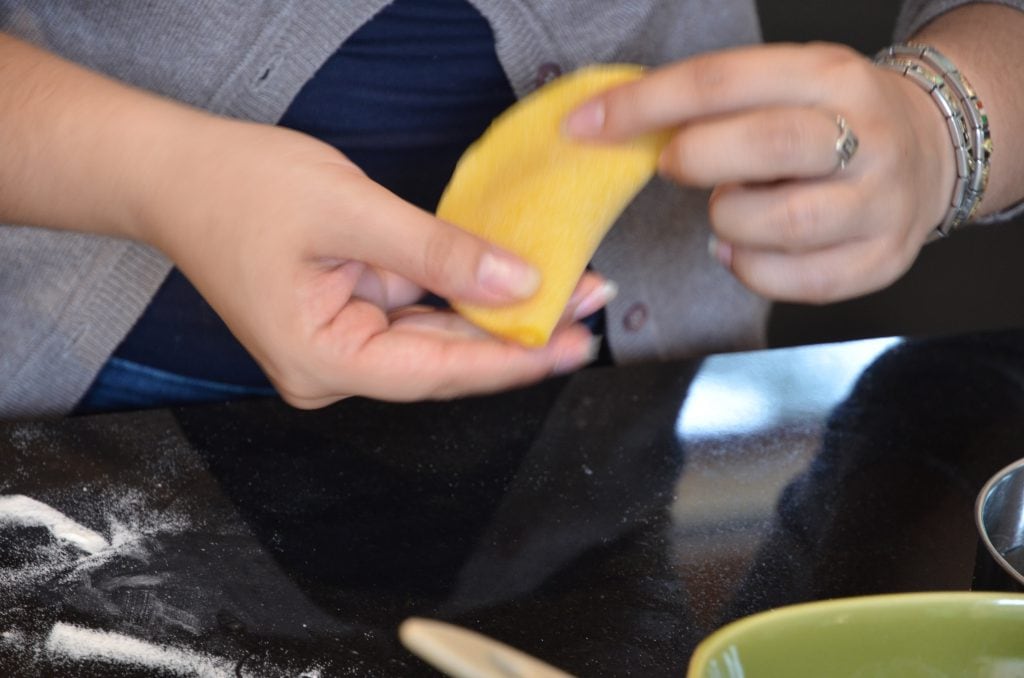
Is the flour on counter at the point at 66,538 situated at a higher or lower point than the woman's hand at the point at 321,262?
lower

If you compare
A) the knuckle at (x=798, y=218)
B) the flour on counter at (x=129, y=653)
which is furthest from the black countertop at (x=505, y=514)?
the knuckle at (x=798, y=218)

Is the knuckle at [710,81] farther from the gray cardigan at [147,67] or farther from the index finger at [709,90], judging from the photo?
the gray cardigan at [147,67]

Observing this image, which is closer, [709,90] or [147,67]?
[709,90]

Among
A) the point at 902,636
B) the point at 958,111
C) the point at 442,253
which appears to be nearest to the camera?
the point at 902,636

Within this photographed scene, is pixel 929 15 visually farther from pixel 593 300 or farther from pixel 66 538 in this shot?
pixel 66 538

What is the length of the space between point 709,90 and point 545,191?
71 millimetres

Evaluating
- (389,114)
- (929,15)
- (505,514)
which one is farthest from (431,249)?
(929,15)

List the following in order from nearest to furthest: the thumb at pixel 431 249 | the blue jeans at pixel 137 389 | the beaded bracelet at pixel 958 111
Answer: the thumb at pixel 431 249 → the beaded bracelet at pixel 958 111 → the blue jeans at pixel 137 389

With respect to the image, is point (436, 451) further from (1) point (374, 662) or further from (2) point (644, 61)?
(2) point (644, 61)

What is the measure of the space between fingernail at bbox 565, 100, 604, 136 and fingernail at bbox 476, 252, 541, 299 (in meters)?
0.06

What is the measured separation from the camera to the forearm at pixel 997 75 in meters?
0.52

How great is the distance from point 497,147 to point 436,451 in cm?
13

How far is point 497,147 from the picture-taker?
45 cm

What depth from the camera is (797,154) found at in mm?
406
